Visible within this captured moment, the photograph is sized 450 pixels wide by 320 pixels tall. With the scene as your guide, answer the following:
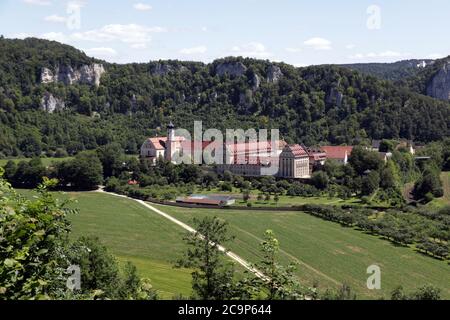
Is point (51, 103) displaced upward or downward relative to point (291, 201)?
upward

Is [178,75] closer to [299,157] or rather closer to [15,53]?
[15,53]

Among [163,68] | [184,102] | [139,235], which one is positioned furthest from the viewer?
[163,68]

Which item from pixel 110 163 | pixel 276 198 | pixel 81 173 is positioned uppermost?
pixel 110 163

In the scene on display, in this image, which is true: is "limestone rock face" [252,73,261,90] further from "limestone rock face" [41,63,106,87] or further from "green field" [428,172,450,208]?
"green field" [428,172,450,208]

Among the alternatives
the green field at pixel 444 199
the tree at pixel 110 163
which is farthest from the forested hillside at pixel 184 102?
the green field at pixel 444 199

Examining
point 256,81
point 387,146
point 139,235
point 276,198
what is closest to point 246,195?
point 276,198

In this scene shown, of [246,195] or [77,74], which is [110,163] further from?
[77,74]

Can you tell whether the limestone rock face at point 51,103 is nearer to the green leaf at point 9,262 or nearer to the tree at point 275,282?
the tree at point 275,282
